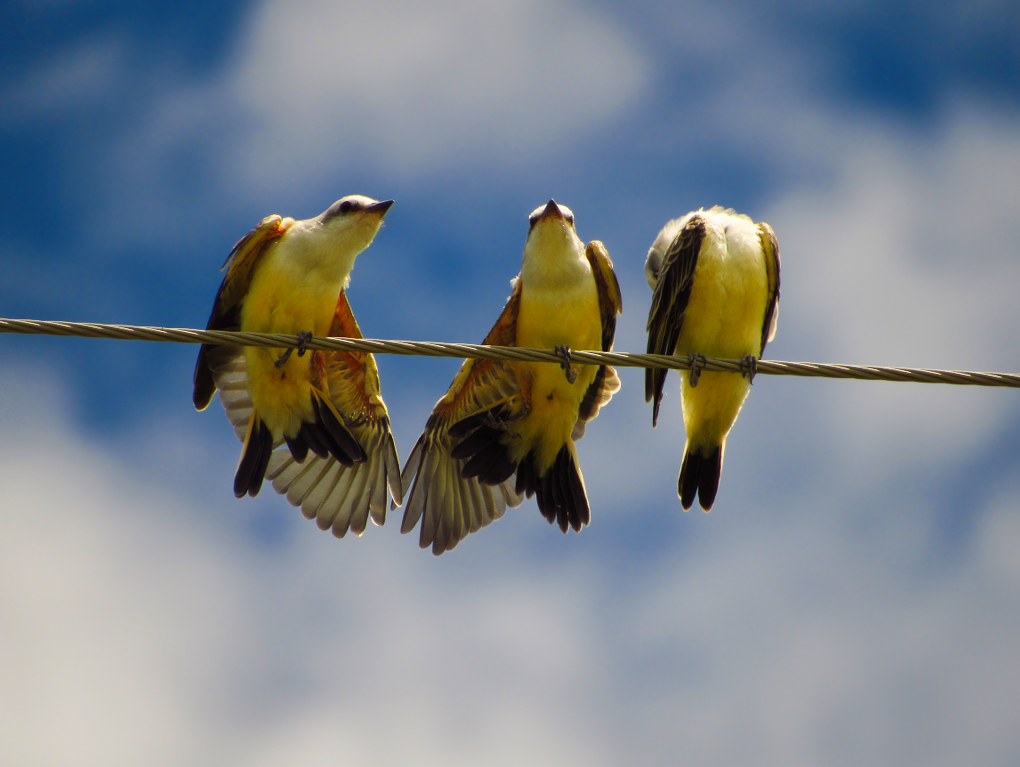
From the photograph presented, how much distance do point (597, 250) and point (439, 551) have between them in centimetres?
281

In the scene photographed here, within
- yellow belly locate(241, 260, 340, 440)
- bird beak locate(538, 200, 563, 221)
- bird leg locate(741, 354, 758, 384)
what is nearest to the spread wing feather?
yellow belly locate(241, 260, 340, 440)

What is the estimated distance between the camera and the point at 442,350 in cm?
429

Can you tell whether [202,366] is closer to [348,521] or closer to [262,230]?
[262,230]

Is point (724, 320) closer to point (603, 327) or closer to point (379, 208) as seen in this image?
point (603, 327)

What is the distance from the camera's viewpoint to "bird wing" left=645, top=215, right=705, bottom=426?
6.22 meters

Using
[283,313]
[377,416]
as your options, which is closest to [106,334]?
[283,313]

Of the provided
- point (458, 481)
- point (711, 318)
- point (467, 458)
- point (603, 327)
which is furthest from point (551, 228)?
point (458, 481)

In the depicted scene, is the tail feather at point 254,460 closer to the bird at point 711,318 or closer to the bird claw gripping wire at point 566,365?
the bird claw gripping wire at point 566,365

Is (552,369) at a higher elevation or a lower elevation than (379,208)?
lower

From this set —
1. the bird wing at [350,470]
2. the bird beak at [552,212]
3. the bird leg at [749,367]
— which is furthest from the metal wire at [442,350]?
the bird wing at [350,470]

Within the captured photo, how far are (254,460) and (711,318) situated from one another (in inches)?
141

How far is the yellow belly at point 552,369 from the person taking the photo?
20.5 feet

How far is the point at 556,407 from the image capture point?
6.65 meters

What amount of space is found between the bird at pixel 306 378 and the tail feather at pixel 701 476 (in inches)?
90.4
